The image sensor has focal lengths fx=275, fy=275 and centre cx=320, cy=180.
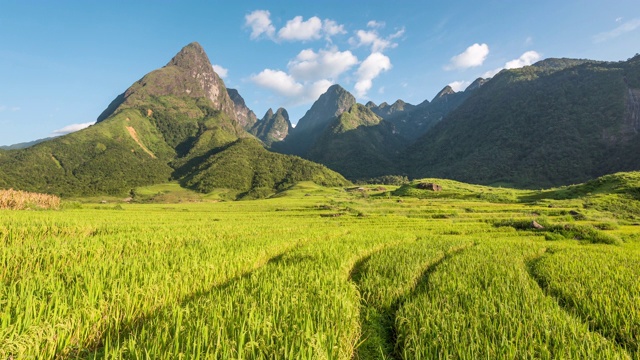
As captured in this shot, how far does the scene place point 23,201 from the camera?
143ft

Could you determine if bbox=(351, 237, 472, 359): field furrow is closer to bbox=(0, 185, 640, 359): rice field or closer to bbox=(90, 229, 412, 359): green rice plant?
bbox=(0, 185, 640, 359): rice field

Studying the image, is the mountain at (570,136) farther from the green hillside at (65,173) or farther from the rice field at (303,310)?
the green hillside at (65,173)

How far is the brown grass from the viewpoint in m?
40.9

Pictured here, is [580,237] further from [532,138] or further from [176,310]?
[532,138]

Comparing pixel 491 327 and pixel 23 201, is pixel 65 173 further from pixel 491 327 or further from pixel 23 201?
pixel 491 327

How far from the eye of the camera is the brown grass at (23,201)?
40.9 meters

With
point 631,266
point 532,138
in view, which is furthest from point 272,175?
point 631,266

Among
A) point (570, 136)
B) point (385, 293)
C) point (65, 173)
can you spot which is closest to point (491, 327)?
point (385, 293)

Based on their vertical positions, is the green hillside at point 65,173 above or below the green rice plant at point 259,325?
above

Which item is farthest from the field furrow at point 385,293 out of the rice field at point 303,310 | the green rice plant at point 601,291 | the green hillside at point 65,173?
the green hillside at point 65,173

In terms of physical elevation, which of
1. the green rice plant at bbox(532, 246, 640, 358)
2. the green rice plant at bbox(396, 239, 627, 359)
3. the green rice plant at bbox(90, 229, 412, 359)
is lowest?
the green rice plant at bbox(532, 246, 640, 358)

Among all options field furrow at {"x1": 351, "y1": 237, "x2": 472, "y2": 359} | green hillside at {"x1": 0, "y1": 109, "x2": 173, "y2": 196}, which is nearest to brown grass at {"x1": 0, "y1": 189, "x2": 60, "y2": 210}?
field furrow at {"x1": 351, "y1": 237, "x2": 472, "y2": 359}

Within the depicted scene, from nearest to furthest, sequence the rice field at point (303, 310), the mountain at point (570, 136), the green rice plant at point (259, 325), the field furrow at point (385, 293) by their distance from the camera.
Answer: the green rice plant at point (259, 325)
the rice field at point (303, 310)
the field furrow at point (385, 293)
the mountain at point (570, 136)

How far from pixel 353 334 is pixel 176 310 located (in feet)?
9.95
